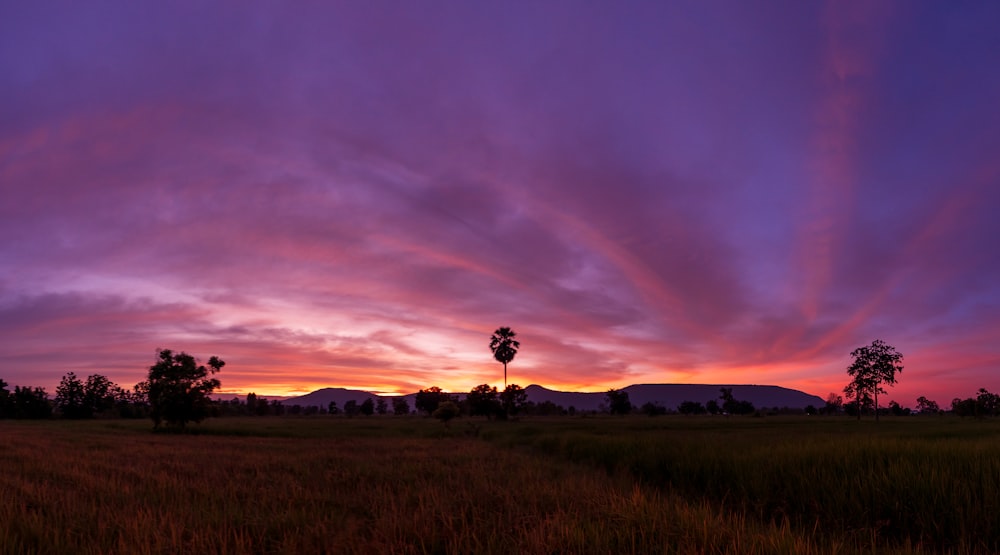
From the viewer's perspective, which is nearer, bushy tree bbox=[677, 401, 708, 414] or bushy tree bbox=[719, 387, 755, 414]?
bushy tree bbox=[719, 387, 755, 414]

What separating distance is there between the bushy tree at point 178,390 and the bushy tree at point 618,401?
106 meters

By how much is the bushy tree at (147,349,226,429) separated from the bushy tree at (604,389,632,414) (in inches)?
4157

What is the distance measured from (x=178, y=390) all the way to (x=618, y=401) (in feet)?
358

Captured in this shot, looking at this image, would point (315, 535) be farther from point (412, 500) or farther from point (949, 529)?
point (949, 529)

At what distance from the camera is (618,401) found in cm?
13862

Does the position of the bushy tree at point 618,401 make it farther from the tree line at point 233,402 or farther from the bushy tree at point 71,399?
the bushy tree at point 71,399

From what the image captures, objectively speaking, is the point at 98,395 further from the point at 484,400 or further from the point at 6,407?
the point at 484,400

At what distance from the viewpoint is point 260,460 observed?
20.1 metres

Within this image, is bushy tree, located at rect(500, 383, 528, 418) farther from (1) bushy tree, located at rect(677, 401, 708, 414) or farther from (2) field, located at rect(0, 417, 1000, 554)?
(1) bushy tree, located at rect(677, 401, 708, 414)

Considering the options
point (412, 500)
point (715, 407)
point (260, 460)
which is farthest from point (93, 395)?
point (715, 407)

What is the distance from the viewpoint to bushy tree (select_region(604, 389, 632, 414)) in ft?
452

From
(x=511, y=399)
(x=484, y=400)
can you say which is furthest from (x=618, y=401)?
(x=484, y=400)

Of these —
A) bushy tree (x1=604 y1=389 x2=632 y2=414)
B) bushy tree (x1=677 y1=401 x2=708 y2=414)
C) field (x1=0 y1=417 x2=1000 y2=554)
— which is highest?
field (x1=0 y1=417 x2=1000 y2=554)

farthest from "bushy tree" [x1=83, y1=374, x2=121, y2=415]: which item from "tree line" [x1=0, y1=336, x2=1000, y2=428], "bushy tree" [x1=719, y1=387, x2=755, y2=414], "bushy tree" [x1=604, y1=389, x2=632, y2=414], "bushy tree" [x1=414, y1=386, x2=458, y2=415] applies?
"bushy tree" [x1=719, y1=387, x2=755, y2=414]
